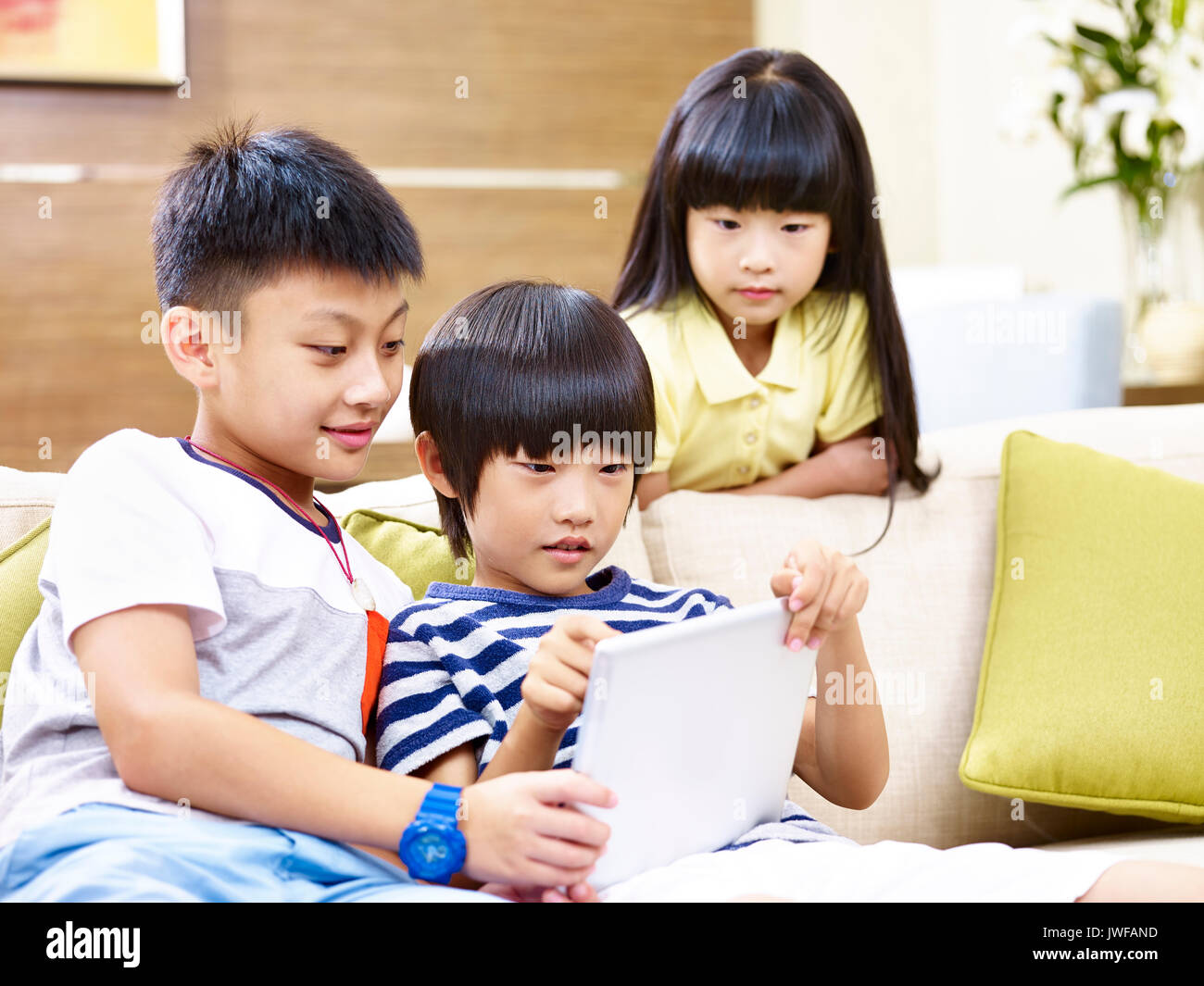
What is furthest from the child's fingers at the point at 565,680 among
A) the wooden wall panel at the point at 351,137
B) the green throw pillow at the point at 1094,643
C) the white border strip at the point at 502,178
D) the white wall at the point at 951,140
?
the white wall at the point at 951,140

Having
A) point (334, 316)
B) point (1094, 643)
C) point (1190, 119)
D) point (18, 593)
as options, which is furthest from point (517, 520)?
point (1190, 119)

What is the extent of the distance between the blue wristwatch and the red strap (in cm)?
19

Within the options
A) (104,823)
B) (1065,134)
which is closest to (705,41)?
(1065,134)

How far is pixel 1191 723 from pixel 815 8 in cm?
264

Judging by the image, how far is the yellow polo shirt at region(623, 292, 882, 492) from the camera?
4.96ft

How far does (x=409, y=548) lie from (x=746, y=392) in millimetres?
478

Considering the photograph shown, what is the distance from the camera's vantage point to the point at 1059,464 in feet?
4.74

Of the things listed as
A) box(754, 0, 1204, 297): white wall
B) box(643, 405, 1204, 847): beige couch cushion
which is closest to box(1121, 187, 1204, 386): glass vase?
box(754, 0, 1204, 297): white wall

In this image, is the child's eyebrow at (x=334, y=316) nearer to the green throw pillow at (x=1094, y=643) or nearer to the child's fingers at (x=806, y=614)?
the child's fingers at (x=806, y=614)

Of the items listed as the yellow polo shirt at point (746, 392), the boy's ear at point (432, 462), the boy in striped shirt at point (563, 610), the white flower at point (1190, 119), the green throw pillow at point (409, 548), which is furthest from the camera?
the white flower at point (1190, 119)

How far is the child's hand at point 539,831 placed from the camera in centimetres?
77

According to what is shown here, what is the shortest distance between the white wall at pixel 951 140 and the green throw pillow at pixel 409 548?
2.33 m

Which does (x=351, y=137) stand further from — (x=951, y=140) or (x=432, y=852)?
(x=432, y=852)

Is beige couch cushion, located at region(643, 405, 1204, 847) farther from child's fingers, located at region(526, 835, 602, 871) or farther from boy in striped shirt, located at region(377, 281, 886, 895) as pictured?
child's fingers, located at region(526, 835, 602, 871)
